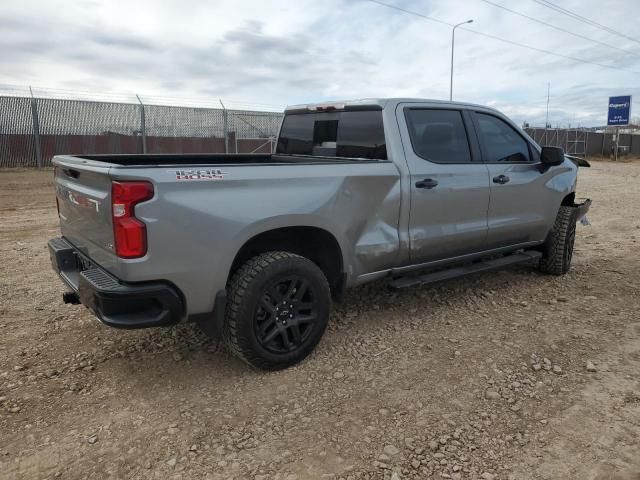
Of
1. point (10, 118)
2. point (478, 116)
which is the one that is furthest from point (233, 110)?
point (478, 116)

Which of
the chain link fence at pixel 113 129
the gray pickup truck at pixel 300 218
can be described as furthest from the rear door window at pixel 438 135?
the chain link fence at pixel 113 129

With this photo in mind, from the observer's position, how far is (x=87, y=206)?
10.3 feet

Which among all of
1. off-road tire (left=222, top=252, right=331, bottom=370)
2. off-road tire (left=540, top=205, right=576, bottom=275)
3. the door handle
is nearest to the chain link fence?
off-road tire (left=540, top=205, right=576, bottom=275)

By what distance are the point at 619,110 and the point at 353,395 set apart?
42923 mm

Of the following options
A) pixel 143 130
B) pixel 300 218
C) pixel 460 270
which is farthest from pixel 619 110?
pixel 300 218

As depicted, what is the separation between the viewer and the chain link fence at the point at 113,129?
56.5 ft

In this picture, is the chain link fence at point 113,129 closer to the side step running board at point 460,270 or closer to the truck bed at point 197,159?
the truck bed at point 197,159

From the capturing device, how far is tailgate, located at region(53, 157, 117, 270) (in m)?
2.89

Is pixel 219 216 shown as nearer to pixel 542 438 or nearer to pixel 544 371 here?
pixel 542 438

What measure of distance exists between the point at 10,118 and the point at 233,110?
780 cm

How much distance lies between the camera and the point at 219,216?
3.02m

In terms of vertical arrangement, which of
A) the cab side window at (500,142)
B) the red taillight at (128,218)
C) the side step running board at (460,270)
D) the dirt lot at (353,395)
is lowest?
the dirt lot at (353,395)

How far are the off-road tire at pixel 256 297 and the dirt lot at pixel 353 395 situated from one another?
163 mm

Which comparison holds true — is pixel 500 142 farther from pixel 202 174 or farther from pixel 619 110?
pixel 619 110
